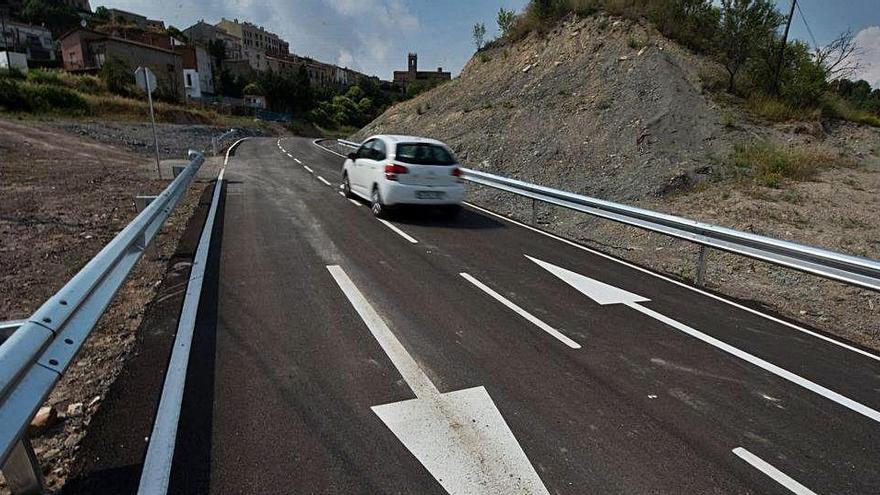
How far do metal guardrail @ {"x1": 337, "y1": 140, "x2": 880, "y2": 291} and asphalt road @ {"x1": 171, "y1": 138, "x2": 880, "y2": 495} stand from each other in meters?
0.96

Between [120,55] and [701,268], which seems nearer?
[701,268]

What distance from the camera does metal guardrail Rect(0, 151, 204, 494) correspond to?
2.25 metres

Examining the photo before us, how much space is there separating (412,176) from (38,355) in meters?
7.64

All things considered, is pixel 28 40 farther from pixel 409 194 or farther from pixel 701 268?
pixel 701 268

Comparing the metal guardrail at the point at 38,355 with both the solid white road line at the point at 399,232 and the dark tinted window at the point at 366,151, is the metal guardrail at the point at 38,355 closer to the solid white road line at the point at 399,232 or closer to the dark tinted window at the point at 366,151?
the solid white road line at the point at 399,232

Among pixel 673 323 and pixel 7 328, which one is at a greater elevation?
pixel 7 328

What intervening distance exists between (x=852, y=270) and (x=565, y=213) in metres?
6.70

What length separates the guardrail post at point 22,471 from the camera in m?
Answer: 2.34

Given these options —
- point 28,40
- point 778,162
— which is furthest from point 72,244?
point 28,40

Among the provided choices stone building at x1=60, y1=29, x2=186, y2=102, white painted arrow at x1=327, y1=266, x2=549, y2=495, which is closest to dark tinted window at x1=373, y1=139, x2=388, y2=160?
white painted arrow at x1=327, y1=266, x2=549, y2=495

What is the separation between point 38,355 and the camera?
2664 mm

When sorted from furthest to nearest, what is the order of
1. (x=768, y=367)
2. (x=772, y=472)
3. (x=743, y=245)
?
(x=743, y=245)
(x=768, y=367)
(x=772, y=472)

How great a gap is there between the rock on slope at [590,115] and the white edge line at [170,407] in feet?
35.3

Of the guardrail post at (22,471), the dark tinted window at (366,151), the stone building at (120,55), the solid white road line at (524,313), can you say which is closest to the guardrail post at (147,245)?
the guardrail post at (22,471)
